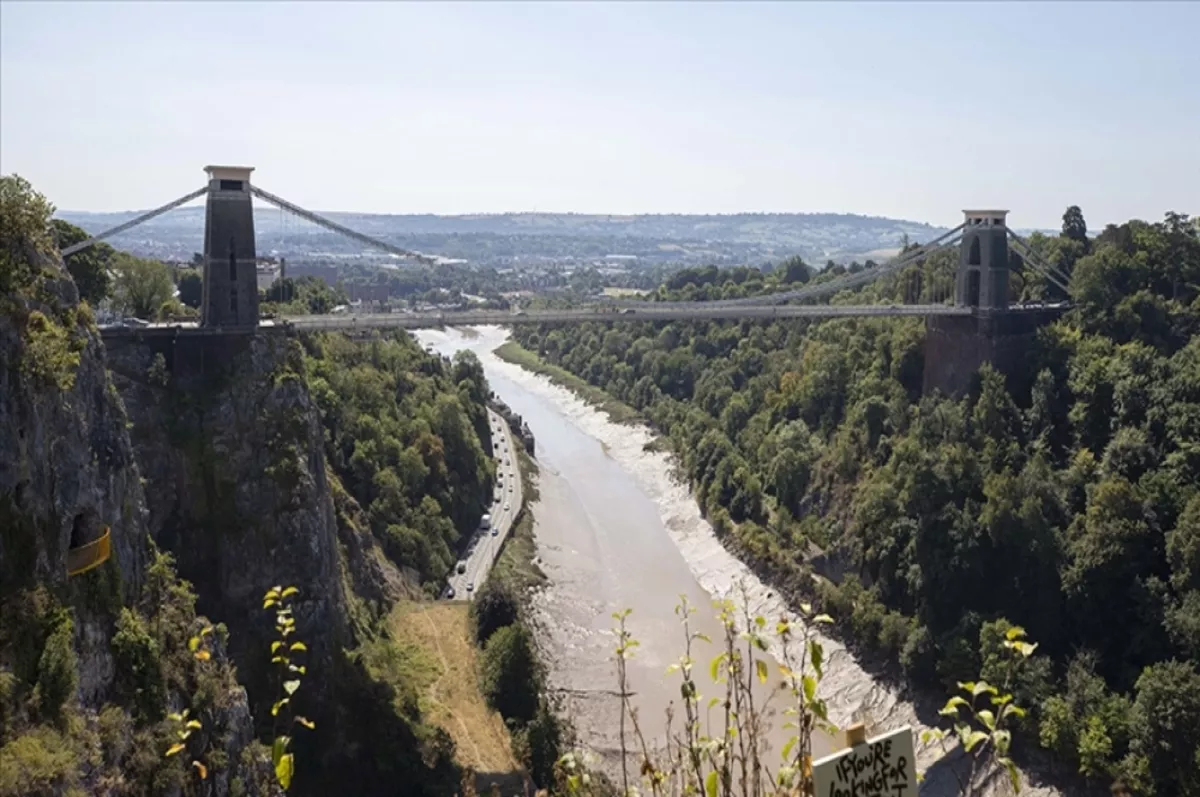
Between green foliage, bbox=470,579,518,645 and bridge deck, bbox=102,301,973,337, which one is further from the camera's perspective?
green foliage, bbox=470,579,518,645

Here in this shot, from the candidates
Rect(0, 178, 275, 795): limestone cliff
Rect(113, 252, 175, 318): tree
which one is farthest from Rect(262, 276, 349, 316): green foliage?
Rect(0, 178, 275, 795): limestone cliff

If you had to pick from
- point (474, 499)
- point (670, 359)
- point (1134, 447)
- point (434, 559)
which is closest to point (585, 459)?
point (670, 359)

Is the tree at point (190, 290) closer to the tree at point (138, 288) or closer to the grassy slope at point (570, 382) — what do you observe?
A: the tree at point (138, 288)

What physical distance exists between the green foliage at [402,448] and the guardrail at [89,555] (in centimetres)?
1256

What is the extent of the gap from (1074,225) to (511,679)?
81.8 ft

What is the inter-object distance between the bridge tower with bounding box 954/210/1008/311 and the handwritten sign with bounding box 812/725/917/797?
27.7 m

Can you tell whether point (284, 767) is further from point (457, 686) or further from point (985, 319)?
point (985, 319)

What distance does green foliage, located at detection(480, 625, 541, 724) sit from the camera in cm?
2205

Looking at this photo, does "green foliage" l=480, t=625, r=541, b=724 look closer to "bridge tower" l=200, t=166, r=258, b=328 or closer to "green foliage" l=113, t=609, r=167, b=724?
"bridge tower" l=200, t=166, r=258, b=328

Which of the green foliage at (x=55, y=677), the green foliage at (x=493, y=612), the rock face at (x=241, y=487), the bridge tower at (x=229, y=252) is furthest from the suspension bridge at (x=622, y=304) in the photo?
the green foliage at (x=55, y=677)

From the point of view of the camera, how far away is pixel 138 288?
24938 mm

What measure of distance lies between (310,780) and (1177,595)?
18.4 m

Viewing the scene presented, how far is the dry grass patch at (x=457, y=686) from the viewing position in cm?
2050

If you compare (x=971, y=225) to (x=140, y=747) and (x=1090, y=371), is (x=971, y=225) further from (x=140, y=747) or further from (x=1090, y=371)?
(x=140, y=747)
